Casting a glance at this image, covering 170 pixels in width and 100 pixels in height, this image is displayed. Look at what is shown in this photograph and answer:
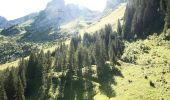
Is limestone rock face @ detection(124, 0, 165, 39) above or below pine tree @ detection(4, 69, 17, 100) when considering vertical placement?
above

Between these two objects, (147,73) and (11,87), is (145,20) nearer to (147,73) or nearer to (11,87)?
(147,73)

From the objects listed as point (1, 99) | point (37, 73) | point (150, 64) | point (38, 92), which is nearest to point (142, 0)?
point (150, 64)

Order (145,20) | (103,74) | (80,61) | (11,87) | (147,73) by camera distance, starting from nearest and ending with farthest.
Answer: (147,73) < (11,87) < (103,74) < (80,61) < (145,20)

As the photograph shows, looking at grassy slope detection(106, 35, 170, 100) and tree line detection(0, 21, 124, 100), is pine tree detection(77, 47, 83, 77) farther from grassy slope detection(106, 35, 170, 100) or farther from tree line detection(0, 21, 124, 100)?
grassy slope detection(106, 35, 170, 100)

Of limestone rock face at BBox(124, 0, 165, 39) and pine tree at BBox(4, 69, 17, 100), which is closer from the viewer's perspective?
pine tree at BBox(4, 69, 17, 100)

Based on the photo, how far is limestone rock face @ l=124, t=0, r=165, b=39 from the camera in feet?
489

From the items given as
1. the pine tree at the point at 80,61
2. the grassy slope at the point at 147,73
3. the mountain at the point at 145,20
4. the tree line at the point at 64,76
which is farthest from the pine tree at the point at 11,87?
the mountain at the point at 145,20

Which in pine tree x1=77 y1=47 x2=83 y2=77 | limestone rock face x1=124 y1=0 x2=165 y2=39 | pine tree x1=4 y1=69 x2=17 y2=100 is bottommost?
pine tree x1=4 y1=69 x2=17 y2=100

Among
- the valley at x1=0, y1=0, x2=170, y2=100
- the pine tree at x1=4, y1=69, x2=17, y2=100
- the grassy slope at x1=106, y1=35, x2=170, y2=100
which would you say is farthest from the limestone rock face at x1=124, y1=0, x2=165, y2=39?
the pine tree at x1=4, y1=69, x2=17, y2=100

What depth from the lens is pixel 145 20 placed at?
157 meters

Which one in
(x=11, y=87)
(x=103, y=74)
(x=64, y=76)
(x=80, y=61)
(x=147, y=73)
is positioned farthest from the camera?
(x=80, y=61)

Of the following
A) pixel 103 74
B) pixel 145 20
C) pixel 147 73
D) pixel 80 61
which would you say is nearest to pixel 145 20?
pixel 145 20

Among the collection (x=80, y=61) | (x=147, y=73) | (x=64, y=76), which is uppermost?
(x=80, y=61)

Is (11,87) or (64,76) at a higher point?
(64,76)
